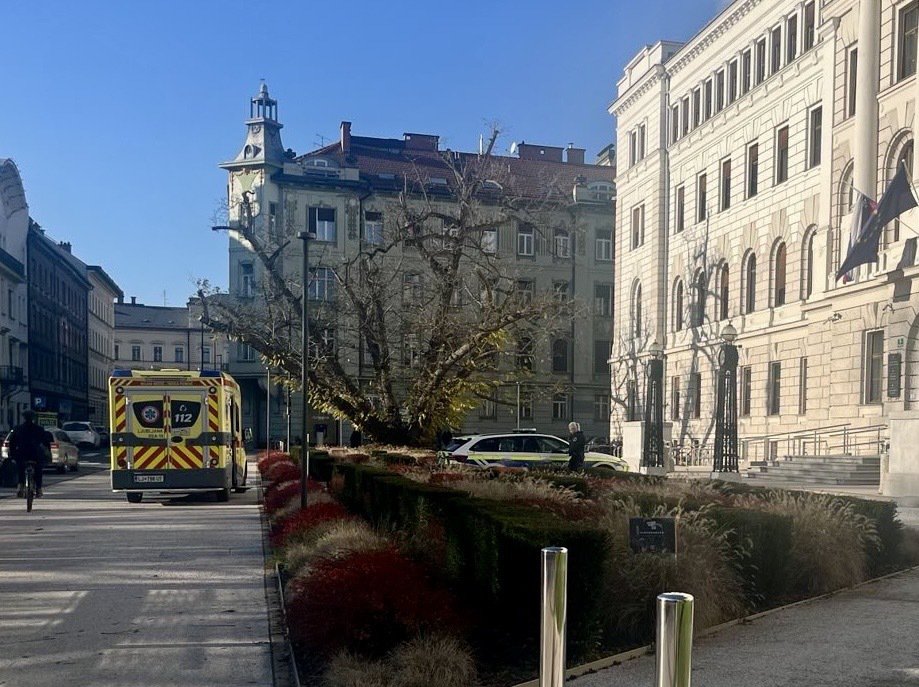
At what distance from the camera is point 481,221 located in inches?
1137

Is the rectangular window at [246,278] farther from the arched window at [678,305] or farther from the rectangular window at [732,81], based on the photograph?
the rectangular window at [732,81]

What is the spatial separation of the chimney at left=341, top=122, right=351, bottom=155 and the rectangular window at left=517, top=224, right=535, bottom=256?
1307 cm

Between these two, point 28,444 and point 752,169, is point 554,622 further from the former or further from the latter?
point 752,169

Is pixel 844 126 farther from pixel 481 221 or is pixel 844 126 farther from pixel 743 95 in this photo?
pixel 481 221

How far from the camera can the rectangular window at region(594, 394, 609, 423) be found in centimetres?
6375

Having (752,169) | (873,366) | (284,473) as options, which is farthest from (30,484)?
(752,169)

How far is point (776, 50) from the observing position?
38062 mm

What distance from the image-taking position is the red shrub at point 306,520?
38.3ft

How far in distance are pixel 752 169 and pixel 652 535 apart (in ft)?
119

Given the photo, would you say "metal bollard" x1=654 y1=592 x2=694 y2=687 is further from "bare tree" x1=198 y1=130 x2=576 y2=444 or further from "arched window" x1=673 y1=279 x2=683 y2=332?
"arched window" x1=673 y1=279 x2=683 y2=332

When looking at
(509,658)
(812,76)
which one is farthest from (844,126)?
(509,658)

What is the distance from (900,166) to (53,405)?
64.6m

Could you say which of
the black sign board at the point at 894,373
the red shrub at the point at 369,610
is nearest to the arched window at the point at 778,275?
the black sign board at the point at 894,373

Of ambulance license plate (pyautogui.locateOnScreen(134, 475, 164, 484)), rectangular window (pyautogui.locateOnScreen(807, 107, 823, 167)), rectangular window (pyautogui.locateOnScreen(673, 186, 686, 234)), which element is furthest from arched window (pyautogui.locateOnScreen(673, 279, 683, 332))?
ambulance license plate (pyautogui.locateOnScreen(134, 475, 164, 484))
